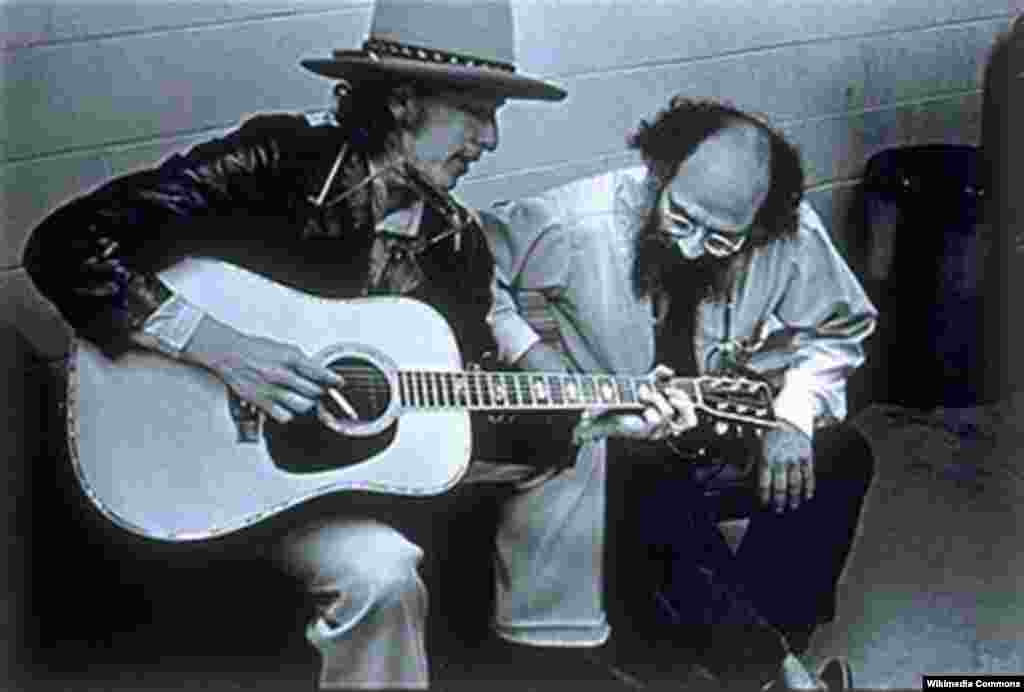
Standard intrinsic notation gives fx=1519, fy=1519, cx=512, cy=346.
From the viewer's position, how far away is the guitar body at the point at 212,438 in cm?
205

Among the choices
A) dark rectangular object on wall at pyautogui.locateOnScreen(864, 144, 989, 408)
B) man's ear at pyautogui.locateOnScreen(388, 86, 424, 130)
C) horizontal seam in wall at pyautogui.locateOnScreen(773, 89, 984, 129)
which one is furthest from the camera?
dark rectangular object on wall at pyautogui.locateOnScreen(864, 144, 989, 408)

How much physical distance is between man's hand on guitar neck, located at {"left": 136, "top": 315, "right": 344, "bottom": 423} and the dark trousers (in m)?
0.53

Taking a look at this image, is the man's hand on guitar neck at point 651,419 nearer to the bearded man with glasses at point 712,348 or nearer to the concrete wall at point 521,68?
the bearded man with glasses at point 712,348

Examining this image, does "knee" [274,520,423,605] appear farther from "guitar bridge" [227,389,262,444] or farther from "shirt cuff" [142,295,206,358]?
"shirt cuff" [142,295,206,358]

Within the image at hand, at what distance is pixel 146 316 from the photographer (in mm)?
A: 2049

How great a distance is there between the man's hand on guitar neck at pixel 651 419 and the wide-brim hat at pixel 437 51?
0.49m

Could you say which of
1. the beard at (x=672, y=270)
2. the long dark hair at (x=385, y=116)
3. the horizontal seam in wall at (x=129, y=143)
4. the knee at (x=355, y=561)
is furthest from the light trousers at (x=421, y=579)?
the horizontal seam in wall at (x=129, y=143)

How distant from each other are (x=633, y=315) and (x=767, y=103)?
43 centimetres

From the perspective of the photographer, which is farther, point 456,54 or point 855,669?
point 855,669

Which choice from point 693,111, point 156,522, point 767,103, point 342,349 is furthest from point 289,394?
point 767,103

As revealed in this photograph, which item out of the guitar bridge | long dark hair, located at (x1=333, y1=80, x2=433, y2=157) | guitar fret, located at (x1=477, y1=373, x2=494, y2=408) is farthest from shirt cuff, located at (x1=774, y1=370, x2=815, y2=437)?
the guitar bridge

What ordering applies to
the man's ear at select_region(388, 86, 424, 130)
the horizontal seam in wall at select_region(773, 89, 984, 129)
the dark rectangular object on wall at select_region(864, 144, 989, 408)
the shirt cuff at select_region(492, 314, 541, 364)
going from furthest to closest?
the dark rectangular object on wall at select_region(864, 144, 989, 408), the horizontal seam in wall at select_region(773, 89, 984, 129), the shirt cuff at select_region(492, 314, 541, 364), the man's ear at select_region(388, 86, 424, 130)

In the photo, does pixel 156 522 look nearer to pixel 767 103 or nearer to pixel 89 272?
pixel 89 272

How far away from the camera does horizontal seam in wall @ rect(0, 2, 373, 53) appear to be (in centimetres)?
216
